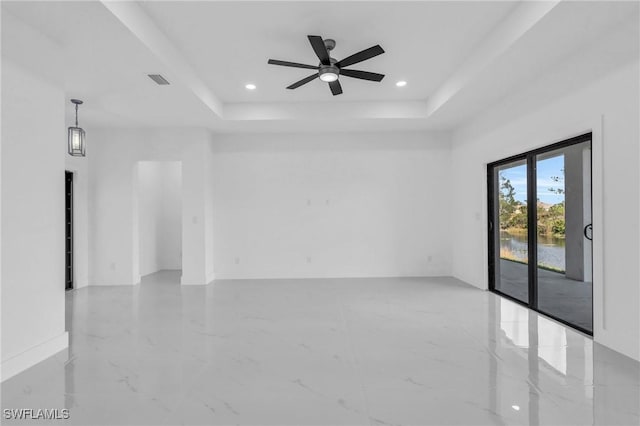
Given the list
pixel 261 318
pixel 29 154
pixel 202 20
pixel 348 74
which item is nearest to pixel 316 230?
pixel 261 318

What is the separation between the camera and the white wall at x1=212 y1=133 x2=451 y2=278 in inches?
248

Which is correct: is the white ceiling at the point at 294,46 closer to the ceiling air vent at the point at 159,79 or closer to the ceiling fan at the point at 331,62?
the ceiling air vent at the point at 159,79

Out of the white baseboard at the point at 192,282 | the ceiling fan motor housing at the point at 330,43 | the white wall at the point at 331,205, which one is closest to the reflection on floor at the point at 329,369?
the white baseboard at the point at 192,282

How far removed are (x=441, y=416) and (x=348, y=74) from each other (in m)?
3.21

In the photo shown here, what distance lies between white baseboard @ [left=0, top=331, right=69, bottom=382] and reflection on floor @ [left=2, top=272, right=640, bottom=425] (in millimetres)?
65

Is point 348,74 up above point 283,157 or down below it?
above

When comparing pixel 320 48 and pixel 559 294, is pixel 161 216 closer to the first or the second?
pixel 320 48

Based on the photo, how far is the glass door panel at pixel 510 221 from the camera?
4.45 metres

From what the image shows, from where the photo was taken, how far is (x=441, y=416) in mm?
1935

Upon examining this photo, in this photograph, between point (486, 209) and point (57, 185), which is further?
point (486, 209)

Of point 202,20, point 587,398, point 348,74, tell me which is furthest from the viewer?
point 348,74

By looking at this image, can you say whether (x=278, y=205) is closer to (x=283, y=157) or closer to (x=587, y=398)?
(x=283, y=157)

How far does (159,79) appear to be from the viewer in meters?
3.76

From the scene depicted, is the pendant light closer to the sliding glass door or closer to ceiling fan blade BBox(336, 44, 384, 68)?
ceiling fan blade BBox(336, 44, 384, 68)
